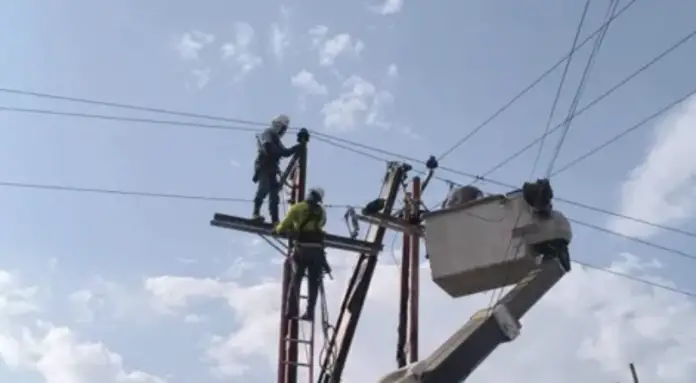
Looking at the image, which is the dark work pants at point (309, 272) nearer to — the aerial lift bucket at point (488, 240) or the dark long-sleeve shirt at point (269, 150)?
the dark long-sleeve shirt at point (269, 150)

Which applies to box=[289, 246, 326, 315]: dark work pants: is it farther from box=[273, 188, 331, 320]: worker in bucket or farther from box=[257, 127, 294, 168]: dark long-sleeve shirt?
box=[257, 127, 294, 168]: dark long-sleeve shirt

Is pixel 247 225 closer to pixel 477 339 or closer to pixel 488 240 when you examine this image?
pixel 488 240

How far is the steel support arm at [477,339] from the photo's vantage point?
25.1ft

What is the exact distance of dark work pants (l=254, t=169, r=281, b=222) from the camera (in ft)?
42.3

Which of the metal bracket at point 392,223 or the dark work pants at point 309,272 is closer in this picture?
the dark work pants at point 309,272

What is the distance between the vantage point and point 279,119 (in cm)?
1308

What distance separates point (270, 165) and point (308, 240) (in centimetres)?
161

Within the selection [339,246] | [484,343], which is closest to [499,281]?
[484,343]

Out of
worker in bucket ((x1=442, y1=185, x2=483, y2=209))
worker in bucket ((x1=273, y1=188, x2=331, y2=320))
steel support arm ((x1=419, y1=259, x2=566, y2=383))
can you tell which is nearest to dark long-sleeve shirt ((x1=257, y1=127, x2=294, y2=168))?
worker in bucket ((x1=273, y1=188, x2=331, y2=320))

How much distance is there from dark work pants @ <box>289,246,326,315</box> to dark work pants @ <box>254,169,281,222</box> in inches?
42.7

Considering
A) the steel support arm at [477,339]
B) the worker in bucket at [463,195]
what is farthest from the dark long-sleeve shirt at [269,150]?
the steel support arm at [477,339]

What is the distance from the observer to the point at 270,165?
13055mm

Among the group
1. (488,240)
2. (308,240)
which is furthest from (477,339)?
(308,240)

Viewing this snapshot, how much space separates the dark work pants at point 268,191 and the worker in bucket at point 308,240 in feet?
2.90
